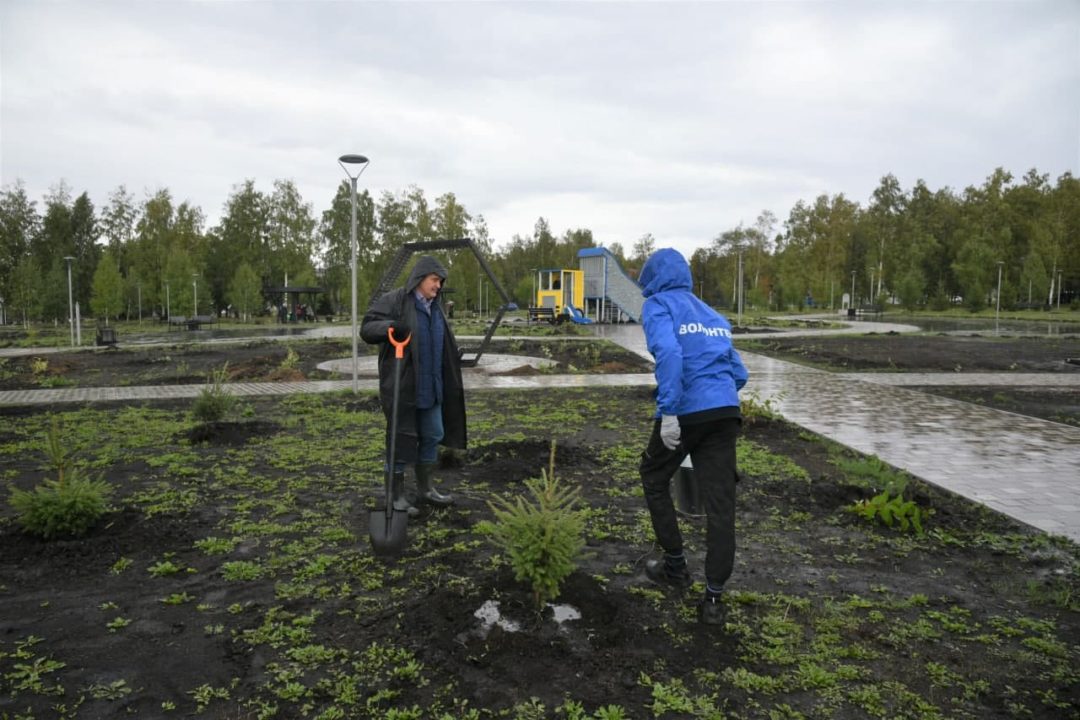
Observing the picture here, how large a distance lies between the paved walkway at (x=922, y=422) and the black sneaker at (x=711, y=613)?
292 centimetres

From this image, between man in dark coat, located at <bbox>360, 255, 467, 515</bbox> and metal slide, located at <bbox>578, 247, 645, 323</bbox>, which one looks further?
metal slide, located at <bbox>578, 247, 645, 323</bbox>

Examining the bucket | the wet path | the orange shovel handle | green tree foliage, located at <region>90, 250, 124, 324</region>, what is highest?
green tree foliage, located at <region>90, 250, 124, 324</region>

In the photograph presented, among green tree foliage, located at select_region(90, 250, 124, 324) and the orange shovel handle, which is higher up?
green tree foliage, located at select_region(90, 250, 124, 324)

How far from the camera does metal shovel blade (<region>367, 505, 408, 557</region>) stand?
14.0 ft

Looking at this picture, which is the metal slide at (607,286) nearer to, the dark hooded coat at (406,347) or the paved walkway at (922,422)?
the paved walkway at (922,422)

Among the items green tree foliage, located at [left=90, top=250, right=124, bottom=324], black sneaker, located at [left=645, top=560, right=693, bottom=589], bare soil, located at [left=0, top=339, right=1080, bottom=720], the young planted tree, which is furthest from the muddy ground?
green tree foliage, located at [left=90, top=250, right=124, bottom=324]

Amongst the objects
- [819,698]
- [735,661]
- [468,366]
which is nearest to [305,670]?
[735,661]

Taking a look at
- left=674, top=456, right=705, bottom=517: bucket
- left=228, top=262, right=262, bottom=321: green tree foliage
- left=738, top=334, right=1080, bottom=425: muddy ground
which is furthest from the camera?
left=228, top=262, right=262, bottom=321: green tree foliage

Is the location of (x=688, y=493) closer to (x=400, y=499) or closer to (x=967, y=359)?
(x=400, y=499)

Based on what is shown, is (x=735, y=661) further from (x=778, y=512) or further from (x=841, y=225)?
(x=841, y=225)

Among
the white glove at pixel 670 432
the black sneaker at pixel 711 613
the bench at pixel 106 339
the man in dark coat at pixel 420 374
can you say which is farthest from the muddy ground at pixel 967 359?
the bench at pixel 106 339

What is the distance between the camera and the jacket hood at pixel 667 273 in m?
3.79

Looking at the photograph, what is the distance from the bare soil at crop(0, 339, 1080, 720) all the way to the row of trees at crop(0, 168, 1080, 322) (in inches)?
1652

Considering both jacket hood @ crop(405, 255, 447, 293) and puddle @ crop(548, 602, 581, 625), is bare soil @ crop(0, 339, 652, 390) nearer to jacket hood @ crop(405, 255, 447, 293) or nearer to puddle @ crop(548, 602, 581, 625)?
jacket hood @ crop(405, 255, 447, 293)
